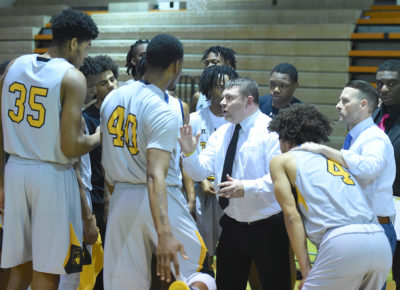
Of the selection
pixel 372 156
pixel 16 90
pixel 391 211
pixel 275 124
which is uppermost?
pixel 16 90

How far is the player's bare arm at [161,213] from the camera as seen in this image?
Answer: 2.40 m

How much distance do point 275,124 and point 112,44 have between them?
8507mm

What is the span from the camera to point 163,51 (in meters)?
2.62

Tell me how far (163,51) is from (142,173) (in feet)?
Answer: 2.04

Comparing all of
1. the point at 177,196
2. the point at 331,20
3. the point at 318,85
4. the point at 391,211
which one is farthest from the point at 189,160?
the point at 331,20

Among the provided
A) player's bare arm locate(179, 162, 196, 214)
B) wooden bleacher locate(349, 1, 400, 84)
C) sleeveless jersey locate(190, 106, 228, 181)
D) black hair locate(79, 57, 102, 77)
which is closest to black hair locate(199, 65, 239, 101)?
sleeveless jersey locate(190, 106, 228, 181)

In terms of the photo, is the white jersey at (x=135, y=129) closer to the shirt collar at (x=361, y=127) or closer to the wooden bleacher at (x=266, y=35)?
the shirt collar at (x=361, y=127)

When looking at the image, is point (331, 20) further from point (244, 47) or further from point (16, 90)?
point (16, 90)

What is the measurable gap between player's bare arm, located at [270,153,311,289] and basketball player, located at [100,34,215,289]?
479 millimetres

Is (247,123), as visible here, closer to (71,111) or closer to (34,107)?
(71,111)

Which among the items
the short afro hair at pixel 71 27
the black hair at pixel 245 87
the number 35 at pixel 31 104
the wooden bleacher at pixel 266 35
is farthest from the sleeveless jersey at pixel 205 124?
the wooden bleacher at pixel 266 35

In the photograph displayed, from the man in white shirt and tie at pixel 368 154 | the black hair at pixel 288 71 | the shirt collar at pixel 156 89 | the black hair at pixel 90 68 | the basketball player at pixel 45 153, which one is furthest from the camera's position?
the black hair at pixel 288 71

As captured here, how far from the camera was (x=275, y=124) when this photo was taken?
3.02 metres

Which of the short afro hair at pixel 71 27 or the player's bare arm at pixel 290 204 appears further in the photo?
the short afro hair at pixel 71 27
